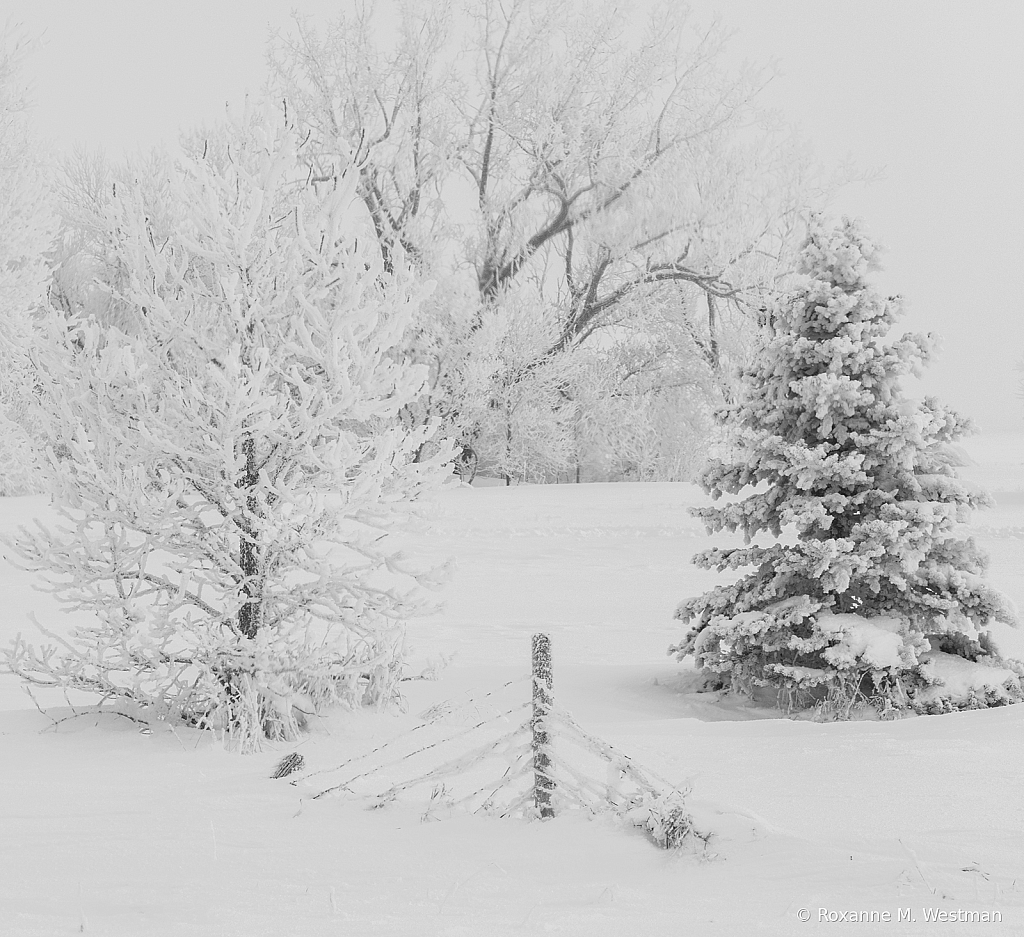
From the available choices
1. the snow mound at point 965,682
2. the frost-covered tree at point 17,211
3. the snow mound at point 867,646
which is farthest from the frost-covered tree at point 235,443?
the frost-covered tree at point 17,211

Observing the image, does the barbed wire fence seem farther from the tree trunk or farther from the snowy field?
the tree trunk

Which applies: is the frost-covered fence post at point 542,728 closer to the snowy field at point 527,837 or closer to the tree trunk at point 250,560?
the snowy field at point 527,837

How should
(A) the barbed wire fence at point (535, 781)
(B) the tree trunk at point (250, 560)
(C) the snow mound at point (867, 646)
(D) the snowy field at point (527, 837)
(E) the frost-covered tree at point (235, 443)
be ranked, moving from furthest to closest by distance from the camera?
(C) the snow mound at point (867, 646) < (B) the tree trunk at point (250, 560) < (E) the frost-covered tree at point (235, 443) < (A) the barbed wire fence at point (535, 781) < (D) the snowy field at point (527, 837)

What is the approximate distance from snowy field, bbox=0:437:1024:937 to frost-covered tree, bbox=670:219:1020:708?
0.69 metres

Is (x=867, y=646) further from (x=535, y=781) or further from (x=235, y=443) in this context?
(x=235, y=443)

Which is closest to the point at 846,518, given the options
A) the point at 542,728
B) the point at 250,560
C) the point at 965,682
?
the point at 965,682

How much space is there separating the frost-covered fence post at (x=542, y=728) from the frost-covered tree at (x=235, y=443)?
1.68 metres

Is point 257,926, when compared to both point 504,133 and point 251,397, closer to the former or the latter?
point 251,397

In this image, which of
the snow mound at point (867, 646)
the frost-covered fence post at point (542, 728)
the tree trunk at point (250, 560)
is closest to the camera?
the frost-covered fence post at point (542, 728)

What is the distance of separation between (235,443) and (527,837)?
2917 mm

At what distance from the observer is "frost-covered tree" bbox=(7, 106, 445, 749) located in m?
5.57

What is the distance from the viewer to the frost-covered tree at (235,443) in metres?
5.57

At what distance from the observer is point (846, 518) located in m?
7.35

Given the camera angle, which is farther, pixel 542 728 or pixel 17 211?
pixel 17 211
